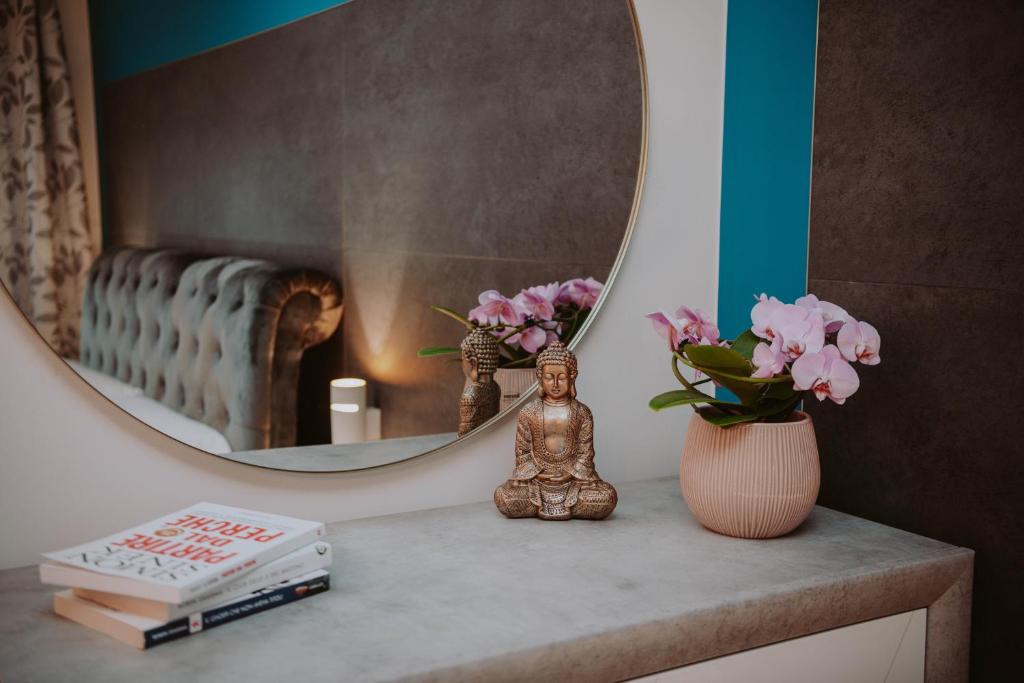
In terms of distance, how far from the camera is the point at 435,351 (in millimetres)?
1408

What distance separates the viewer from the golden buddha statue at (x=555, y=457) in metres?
1.39

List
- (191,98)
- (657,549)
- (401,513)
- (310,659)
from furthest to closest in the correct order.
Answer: (401,513) < (657,549) < (191,98) < (310,659)

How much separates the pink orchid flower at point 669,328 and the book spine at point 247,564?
578mm

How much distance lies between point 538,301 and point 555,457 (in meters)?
0.27

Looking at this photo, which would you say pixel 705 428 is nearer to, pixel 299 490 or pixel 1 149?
pixel 299 490

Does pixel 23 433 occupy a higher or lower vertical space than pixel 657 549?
higher

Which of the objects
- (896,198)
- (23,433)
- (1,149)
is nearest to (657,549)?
(896,198)

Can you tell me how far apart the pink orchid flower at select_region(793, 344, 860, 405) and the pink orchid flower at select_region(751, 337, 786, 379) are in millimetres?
26

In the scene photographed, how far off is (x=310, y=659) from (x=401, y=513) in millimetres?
503

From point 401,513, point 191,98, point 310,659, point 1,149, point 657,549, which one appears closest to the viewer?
point 310,659

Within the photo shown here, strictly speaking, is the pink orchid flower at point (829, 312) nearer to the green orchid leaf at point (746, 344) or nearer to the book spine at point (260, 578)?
the green orchid leaf at point (746, 344)

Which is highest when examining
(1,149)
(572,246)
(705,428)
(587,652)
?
(1,149)

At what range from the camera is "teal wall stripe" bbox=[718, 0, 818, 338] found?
64.0 inches

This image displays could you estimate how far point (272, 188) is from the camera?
1.26 metres
